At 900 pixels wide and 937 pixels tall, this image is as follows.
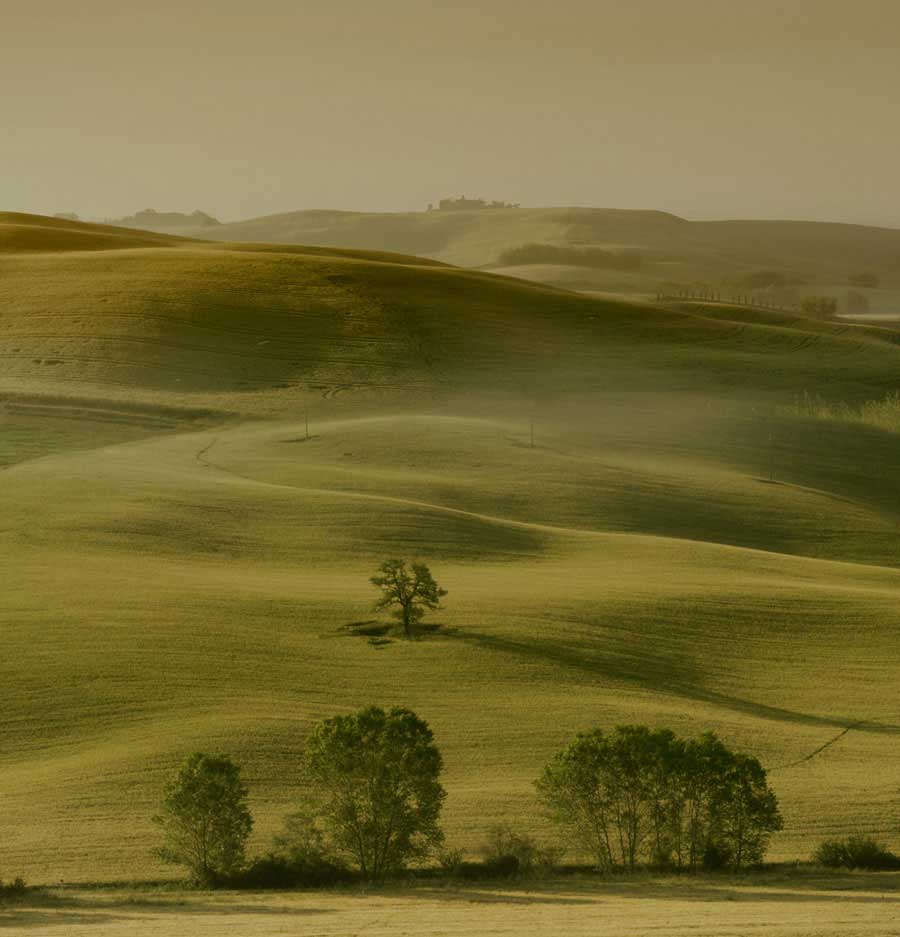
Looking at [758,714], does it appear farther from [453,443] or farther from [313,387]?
[313,387]

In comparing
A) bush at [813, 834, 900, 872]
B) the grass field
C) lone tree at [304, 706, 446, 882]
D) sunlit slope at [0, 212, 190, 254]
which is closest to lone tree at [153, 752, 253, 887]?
the grass field

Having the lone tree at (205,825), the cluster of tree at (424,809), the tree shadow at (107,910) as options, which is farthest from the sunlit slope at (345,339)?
the tree shadow at (107,910)

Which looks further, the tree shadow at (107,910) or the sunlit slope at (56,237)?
the sunlit slope at (56,237)

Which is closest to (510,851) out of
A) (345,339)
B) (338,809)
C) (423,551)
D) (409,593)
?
(338,809)

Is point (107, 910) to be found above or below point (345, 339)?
below

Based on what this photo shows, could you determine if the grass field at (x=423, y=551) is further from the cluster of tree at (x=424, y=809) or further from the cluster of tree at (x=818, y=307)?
the cluster of tree at (x=818, y=307)

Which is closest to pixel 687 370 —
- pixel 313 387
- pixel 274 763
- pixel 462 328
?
pixel 462 328

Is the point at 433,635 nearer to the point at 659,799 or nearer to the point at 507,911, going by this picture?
the point at 659,799
